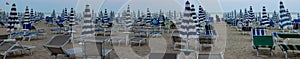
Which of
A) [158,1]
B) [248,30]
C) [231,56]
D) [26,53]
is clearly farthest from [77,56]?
[248,30]

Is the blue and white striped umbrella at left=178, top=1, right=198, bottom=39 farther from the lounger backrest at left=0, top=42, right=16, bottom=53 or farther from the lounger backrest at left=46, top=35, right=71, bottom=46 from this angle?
the lounger backrest at left=0, top=42, right=16, bottom=53

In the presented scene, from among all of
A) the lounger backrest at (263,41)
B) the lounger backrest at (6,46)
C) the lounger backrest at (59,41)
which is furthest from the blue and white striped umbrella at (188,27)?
the lounger backrest at (6,46)

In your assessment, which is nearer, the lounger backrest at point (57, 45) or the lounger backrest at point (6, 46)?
the lounger backrest at point (57, 45)

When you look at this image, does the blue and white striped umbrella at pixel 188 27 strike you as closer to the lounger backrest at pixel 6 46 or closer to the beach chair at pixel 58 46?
the beach chair at pixel 58 46

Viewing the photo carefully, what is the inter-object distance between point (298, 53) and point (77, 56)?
504 centimetres

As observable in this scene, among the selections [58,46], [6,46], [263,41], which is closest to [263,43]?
[263,41]

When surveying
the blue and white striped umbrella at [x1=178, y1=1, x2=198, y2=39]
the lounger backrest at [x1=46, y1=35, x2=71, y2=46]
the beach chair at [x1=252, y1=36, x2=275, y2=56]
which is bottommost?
the beach chair at [x1=252, y1=36, x2=275, y2=56]

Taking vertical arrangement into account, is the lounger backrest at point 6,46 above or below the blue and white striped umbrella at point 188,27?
below

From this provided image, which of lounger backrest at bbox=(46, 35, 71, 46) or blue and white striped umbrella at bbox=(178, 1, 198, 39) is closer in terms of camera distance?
lounger backrest at bbox=(46, 35, 71, 46)

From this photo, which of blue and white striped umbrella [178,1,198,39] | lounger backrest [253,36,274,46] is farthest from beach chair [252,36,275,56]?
blue and white striped umbrella [178,1,198,39]

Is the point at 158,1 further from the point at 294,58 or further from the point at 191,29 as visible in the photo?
the point at 294,58

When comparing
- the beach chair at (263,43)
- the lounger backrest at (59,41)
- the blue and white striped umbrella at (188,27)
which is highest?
the blue and white striped umbrella at (188,27)

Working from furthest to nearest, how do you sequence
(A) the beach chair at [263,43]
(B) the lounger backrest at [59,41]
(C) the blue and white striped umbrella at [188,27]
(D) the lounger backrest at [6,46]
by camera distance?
(C) the blue and white striped umbrella at [188,27] < (A) the beach chair at [263,43] < (D) the lounger backrest at [6,46] < (B) the lounger backrest at [59,41]

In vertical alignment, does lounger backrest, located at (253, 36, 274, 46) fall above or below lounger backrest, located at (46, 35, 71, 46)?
below
